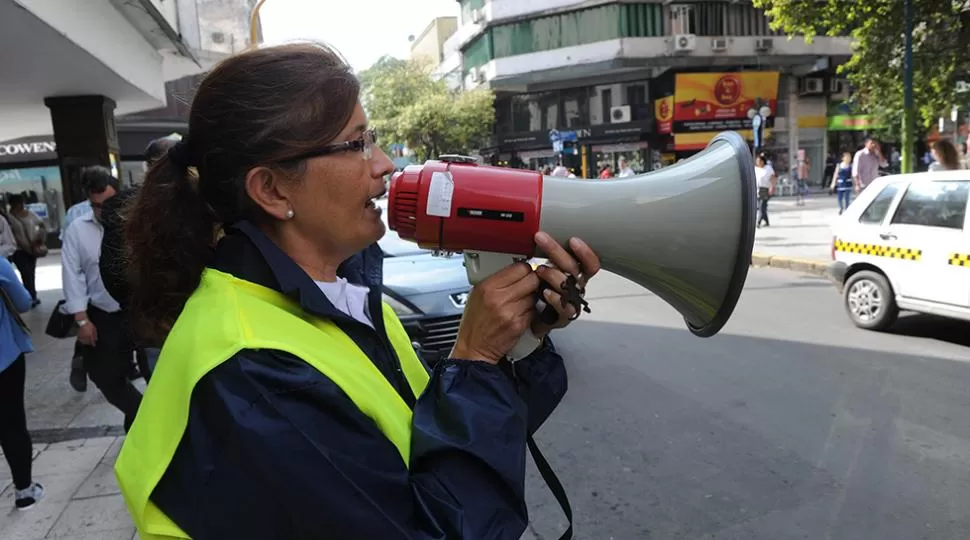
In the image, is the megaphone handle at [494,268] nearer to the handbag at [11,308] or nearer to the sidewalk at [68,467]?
the sidewalk at [68,467]

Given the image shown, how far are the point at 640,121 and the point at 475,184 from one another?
1320 inches

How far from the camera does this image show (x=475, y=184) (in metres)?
1.33

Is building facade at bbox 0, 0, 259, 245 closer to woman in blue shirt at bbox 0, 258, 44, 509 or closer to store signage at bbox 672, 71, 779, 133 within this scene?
woman in blue shirt at bbox 0, 258, 44, 509

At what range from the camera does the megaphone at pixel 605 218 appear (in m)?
1.31

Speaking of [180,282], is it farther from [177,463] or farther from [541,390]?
[541,390]

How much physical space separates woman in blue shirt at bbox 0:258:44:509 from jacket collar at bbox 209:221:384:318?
295cm

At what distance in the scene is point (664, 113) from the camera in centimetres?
3244

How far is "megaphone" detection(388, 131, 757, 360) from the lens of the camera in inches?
51.7

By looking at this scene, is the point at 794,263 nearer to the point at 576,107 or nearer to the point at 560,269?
the point at 560,269

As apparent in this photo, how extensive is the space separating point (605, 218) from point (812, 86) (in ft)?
119

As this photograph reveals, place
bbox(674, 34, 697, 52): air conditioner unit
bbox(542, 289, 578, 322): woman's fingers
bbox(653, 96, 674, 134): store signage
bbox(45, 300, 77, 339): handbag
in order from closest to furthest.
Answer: bbox(542, 289, 578, 322): woman's fingers
bbox(45, 300, 77, 339): handbag
bbox(674, 34, 697, 52): air conditioner unit
bbox(653, 96, 674, 134): store signage

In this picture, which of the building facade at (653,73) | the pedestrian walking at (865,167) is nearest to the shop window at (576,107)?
the building facade at (653,73)

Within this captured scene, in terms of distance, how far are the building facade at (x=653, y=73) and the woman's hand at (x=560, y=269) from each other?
2885cm

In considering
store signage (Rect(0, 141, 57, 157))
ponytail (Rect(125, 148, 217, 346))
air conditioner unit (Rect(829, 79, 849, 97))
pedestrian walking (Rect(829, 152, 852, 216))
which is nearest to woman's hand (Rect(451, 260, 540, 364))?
ponytail (Rect(125, 148, 217, 346))
